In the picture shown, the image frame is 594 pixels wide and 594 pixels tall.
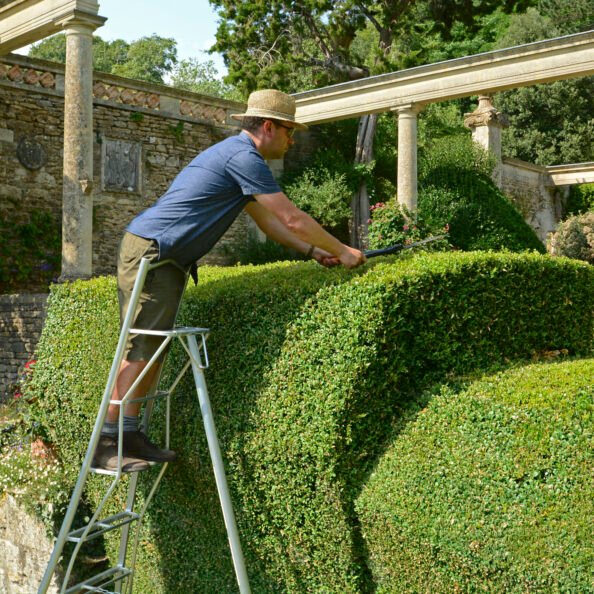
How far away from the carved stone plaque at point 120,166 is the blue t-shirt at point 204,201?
473 inches

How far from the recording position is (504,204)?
650 inches

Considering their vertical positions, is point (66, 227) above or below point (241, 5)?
below

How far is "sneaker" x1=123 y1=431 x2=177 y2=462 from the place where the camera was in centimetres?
369

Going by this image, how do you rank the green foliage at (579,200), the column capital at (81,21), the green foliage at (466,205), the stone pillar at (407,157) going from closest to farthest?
the column capital at (81,21), the stone pillar at (407,157), the green foliage at (466,205), the green foliage at (579,200)

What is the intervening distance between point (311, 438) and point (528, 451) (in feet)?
3.16

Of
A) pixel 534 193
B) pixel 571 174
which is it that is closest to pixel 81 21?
pixel 534 193

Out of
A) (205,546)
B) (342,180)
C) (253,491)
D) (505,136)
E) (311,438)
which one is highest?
(505,136)

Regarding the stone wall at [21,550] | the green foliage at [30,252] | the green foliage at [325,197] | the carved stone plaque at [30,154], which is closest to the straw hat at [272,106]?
the stone wall at [21,550]

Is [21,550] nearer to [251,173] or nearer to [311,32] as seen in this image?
[251,173]

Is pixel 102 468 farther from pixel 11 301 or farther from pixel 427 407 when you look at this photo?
pixel 11 301

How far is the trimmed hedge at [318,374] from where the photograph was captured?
355cm

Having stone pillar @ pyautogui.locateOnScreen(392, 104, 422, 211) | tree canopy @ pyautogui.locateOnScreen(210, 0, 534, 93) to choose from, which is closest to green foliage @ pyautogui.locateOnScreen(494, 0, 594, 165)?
tree canopy @ pyautogui.locateOnScreen(210, 0, 534, 93)

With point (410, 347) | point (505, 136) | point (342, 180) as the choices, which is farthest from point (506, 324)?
point (505, 136)

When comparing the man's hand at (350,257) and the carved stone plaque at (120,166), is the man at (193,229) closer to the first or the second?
the man's hand at (350,257)
